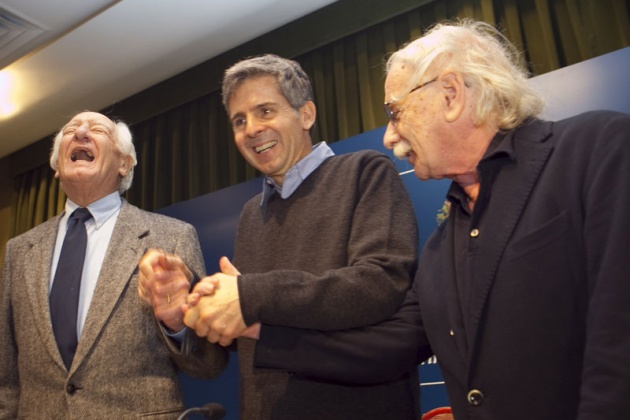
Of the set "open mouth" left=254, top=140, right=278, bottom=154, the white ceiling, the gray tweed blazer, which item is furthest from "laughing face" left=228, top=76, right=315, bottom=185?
the white ceiling

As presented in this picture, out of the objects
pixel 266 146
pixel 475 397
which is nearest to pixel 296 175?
pixel 266 146

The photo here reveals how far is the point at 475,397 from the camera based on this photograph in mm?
1093

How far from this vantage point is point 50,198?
541 centimetres

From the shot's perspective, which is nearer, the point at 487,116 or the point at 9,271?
the point at 487,116

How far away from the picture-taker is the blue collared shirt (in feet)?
6.46

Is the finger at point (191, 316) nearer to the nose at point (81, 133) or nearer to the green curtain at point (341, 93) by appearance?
the nose at point (81, 133)

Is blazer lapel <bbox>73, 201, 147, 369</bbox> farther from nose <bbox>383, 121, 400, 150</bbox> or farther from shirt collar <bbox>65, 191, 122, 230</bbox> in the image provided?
nose <bbox>383, 121, 400, 150</bbox>

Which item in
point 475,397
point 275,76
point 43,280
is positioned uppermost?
point 275,76

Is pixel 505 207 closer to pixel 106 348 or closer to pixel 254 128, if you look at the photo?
pixel 254 128

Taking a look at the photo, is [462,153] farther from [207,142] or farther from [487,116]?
[207,142]

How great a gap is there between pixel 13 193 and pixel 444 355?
5.59 m

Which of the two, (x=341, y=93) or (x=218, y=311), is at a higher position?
(x=341, y=93)

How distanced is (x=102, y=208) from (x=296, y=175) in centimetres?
90

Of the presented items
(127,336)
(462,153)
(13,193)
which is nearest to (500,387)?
(462,153)
